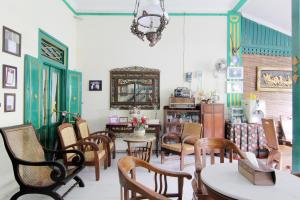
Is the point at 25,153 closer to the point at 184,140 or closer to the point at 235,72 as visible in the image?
the point at 184,140

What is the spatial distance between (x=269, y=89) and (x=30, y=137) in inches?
225

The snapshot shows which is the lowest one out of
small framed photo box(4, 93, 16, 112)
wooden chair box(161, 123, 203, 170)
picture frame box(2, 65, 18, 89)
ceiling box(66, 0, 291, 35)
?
wooden chair box(161, 123, 203, 170)

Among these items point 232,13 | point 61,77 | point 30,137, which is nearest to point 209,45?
point 232,13

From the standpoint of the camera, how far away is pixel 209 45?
5809 millimetres

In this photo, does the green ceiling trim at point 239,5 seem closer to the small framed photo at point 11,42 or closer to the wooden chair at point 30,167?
the small framed photo at point 11,42

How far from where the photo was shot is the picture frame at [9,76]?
117 inches

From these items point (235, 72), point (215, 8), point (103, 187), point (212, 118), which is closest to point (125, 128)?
point (103, 187)

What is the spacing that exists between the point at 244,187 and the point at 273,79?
518 centimetres

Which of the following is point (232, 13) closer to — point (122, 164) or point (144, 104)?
point (144, 104)

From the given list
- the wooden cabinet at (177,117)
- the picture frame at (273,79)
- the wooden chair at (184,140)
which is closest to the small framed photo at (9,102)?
the wooden chair at (184,140)

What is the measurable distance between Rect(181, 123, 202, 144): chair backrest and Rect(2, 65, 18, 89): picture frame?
350cm

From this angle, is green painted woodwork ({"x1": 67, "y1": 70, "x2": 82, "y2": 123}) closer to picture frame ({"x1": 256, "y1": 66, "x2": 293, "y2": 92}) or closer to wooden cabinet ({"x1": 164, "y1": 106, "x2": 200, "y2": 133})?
wooden cabinet ({"x1": 164, "y1": 106, "x2": 200, "y2": 133})

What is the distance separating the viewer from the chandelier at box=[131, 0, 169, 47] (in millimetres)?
2879

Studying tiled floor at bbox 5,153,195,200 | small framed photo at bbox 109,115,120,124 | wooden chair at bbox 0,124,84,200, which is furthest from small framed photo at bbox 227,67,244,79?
wooden chair at bbox 0,124,84,200
